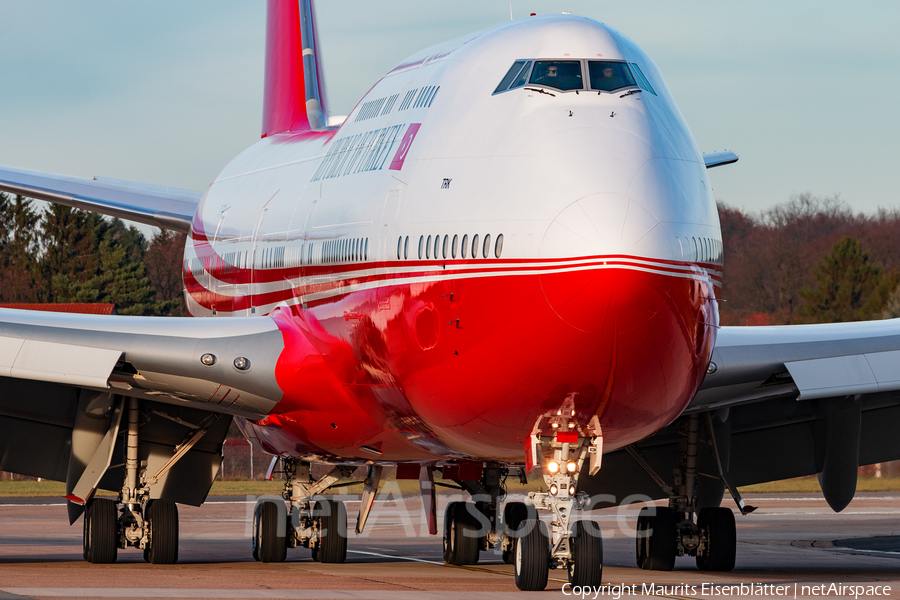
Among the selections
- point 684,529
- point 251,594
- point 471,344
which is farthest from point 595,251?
point 684,529

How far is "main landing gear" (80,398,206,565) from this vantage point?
1831 centimetres

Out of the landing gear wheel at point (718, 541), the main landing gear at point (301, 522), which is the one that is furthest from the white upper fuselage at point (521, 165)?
the landing gear wheel at point (718, 541)

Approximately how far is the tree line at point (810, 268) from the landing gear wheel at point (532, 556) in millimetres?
58869

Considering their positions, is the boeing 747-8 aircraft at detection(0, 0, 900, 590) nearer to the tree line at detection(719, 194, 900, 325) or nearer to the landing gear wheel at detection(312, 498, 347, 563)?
the landing gear wheel at detection(312, 498, 347, 563)

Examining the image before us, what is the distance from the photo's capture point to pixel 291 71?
2697 cm

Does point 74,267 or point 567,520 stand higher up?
point 74,267

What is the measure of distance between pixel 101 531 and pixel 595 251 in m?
9.80

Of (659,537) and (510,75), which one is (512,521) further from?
(510,75)

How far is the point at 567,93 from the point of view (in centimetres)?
1263

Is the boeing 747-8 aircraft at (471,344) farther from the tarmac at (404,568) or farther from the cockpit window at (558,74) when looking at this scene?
the tarmac at (404,568)

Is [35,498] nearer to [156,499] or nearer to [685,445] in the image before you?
[156,499]

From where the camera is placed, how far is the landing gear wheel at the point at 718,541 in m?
18.3

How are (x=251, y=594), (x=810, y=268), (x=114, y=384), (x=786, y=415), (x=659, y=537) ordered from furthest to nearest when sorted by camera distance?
(x=810, y=268) → (x=786, y=415) → (x=659, y=537) → (x=114, y=384) → (x=251, y=594)

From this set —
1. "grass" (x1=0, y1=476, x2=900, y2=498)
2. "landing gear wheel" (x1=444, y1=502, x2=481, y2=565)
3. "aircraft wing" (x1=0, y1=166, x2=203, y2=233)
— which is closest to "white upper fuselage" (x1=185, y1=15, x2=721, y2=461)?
"landing gear wheel" (x1=444, y1=502, x2=481, y2=565)
